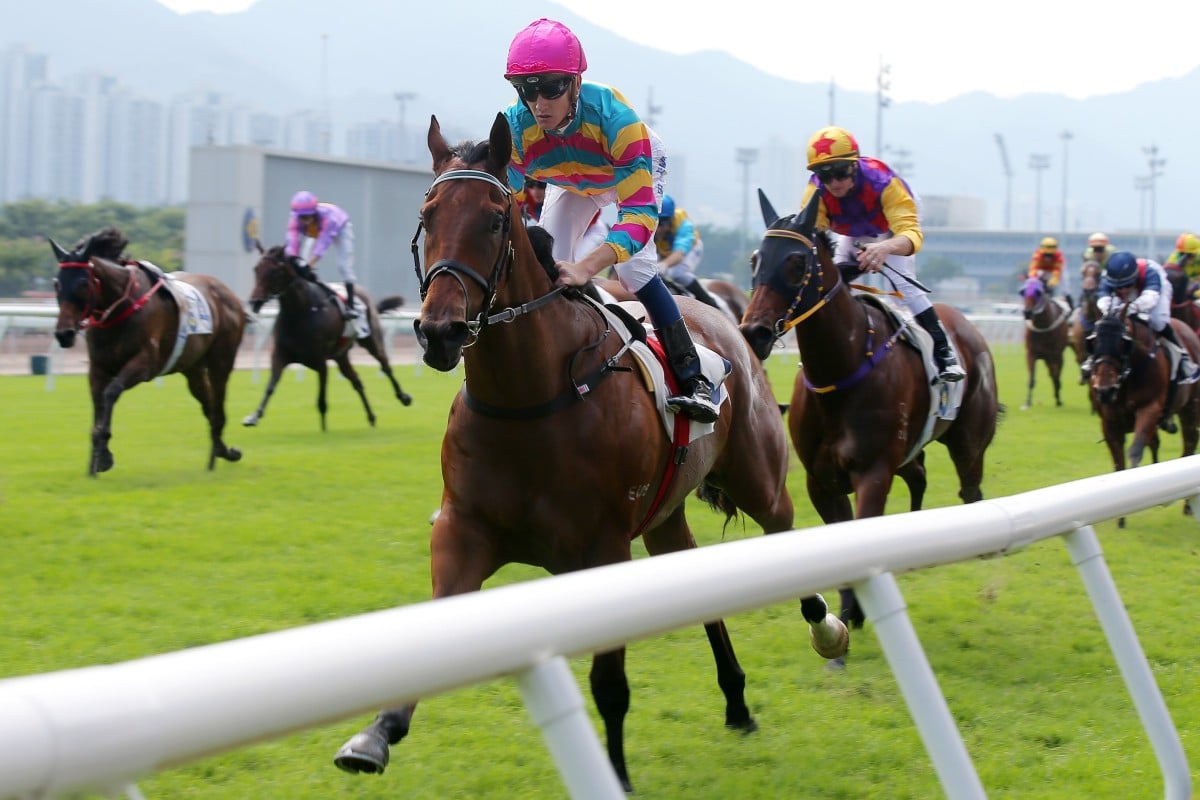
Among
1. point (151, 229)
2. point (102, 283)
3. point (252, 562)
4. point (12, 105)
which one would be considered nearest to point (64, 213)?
point (151, 229)

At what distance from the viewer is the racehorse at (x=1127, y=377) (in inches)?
337

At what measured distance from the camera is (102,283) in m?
8.66

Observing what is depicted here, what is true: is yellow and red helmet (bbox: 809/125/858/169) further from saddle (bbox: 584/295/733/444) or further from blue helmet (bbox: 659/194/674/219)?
blue helmet (bbox: 659/194/674/219)

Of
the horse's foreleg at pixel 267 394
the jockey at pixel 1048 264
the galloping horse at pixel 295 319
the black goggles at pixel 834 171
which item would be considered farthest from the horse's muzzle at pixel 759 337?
the jockey at pixel 1048 264

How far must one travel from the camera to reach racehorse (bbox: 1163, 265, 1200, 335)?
476 inches

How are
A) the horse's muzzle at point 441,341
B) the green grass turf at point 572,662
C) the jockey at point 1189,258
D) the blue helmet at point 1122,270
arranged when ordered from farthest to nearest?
the jockey at point 1189,258
the blue helmet at point 1122,270
the green grass turf at point 572,662
the horse's muzzle at point 441,341

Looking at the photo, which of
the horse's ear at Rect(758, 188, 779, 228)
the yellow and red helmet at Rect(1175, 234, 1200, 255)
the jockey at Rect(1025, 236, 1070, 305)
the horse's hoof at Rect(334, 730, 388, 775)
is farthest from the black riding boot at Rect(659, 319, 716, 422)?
the jockey at Rect(1025, 236, 1070, 305)

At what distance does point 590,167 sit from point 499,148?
2.45ft

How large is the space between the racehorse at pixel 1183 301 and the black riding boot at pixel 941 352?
22.9ft

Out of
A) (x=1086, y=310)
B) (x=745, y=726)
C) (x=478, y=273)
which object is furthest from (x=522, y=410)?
(x=1086, y=310)

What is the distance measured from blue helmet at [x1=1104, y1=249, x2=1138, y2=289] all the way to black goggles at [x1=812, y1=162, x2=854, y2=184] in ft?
12.9

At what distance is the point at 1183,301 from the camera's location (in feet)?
39.9

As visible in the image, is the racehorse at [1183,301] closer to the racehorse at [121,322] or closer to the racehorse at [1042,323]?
the racehorse at [1042,323]

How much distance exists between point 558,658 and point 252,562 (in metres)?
5.17
